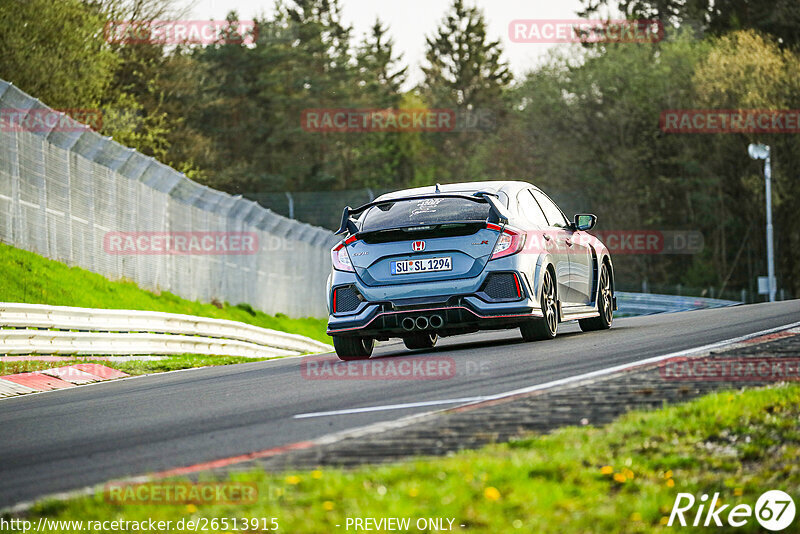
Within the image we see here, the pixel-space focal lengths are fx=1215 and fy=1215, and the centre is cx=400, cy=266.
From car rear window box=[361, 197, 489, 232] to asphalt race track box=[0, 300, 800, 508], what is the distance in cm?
134

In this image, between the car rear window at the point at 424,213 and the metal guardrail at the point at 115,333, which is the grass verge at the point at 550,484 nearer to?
the car rear window at the point at 424,213

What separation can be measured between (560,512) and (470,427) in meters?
1.81

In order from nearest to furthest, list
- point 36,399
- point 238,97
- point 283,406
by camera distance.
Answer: point 283,406, point 36,399, point 238,97

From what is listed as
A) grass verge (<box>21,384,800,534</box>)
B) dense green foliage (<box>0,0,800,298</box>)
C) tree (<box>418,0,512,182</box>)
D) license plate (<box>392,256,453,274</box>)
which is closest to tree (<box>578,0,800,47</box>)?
dense green foliage (<box>0,0,800,298</box>)

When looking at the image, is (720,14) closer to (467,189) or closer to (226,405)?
(467,189)

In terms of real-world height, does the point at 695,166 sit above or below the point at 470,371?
above

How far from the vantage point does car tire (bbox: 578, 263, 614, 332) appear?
1466 centimetres

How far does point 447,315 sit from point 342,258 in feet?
4.19

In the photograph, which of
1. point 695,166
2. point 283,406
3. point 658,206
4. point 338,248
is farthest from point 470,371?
point 658,206

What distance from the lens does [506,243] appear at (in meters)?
11.8

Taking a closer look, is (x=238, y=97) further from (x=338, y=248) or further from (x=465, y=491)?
(x=465, y=491)

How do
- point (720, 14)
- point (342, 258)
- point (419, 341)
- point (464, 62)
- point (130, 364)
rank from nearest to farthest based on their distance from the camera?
point (342, 258)
point (419, 341)
point (130, 364)
point (720, 14)
point (464, 62)

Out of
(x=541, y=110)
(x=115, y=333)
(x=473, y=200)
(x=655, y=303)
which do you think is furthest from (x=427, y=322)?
(x=541, y=110)

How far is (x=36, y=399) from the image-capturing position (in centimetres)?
1138
